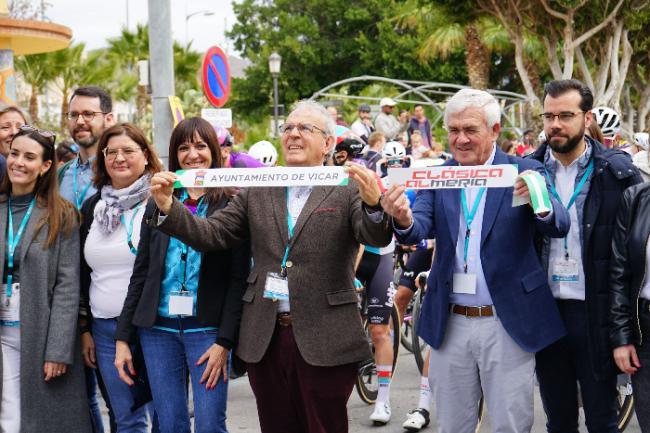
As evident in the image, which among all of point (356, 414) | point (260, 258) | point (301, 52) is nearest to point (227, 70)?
point (356, 414)

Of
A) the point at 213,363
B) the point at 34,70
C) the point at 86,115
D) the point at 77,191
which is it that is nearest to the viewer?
the point at 213,363

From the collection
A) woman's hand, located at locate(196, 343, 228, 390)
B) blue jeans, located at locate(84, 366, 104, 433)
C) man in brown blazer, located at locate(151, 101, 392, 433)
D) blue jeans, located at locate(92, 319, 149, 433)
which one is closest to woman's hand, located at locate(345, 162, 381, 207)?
man in brown blazer, located at locate(151, 101, 392, 433)

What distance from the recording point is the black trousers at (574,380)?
4.35 m

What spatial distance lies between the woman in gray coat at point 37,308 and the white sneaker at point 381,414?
267 centimetres

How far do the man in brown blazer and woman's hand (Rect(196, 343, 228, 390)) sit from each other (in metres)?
0.11

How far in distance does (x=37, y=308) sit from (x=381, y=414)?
123 inches

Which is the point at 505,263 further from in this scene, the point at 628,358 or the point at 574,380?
the point at 574,380

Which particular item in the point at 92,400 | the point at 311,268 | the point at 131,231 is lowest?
the point at 92,400

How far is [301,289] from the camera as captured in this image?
4.04 meters

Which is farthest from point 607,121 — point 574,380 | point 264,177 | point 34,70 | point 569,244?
point 34,70

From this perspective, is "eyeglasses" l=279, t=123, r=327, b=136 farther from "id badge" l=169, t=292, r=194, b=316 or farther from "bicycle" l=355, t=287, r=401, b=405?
"bicycle" l=355, t=287, r=401, b=405

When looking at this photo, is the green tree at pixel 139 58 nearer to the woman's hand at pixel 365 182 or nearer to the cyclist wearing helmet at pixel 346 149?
the cyclist wearing helmet at pixel 346 149

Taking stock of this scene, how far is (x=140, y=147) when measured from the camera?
15.5 ft

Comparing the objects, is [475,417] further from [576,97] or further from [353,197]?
[576,97]
